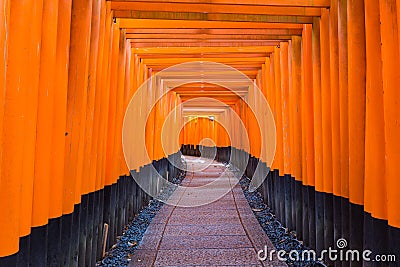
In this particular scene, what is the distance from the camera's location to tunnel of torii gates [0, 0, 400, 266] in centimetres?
210

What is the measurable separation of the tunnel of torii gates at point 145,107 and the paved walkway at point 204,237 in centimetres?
56

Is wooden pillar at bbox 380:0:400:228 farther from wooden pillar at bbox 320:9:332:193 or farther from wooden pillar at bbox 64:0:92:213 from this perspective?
wooden pillar at bbox 64:0:92:213

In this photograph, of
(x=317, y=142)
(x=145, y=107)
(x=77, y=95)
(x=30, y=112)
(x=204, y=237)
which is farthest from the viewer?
(x=145, y=107)

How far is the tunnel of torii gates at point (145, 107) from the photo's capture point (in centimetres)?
210

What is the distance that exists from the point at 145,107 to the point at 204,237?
3.11 meters

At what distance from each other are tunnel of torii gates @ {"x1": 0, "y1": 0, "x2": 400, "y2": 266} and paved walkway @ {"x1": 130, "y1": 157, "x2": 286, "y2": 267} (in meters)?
0.56

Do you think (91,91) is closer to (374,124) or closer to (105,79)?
(105,79)

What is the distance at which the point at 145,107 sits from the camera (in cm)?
735

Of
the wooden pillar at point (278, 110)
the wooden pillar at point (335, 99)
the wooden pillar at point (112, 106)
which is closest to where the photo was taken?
the wooden pillar at point (335, 99)

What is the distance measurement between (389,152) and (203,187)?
8.64 metres

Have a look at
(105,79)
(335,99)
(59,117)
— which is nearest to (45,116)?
(59,117)

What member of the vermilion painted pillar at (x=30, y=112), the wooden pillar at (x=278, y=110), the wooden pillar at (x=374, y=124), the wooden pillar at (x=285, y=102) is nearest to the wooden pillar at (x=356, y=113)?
the wooden pillar at (x=374, y=124)

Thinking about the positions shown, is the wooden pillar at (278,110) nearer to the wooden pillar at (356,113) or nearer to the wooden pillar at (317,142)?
the wooden pillar at (317,142)

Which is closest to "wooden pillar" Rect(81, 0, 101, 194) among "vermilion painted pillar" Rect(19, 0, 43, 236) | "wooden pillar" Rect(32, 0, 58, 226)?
"wooden pillar" Rect(32, 0, 58, 226)
